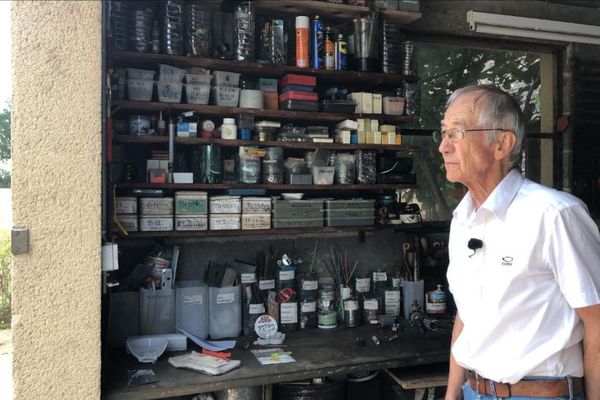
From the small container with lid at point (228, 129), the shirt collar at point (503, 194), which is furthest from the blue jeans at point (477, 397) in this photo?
the small container with lid at point (228, 129)

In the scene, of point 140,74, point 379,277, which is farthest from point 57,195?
point 379,277

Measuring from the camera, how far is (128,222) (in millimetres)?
2512

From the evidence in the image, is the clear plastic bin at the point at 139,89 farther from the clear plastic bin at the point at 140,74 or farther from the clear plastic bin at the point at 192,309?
the clear plastic bin at the point at 192,309

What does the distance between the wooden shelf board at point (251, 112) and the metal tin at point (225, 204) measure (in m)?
0.45

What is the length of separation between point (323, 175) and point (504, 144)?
1349 millimetres

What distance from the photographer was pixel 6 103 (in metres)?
4.80

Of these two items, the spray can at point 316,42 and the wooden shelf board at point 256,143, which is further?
the spray can at point 316,42

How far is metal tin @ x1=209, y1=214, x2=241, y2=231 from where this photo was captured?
106 inches

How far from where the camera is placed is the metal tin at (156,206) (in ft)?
8.36

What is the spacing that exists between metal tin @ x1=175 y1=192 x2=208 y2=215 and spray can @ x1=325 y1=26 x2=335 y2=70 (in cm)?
102

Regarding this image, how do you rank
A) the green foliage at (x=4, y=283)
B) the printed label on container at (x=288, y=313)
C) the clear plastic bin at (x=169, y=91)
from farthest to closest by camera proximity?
the green foliage at (x=4, y=283) < the printed label on container at (x=288, y=313) < the clear plastic bin at (x=169, y=91)

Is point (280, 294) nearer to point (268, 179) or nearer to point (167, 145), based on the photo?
point (268, 179)

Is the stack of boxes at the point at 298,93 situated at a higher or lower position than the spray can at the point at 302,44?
lower

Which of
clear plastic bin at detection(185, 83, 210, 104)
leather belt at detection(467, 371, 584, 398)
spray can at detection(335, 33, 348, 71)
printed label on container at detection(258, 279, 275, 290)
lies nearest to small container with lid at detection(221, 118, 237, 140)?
clear plastic bin at detection(185, 83, 210, 104)
